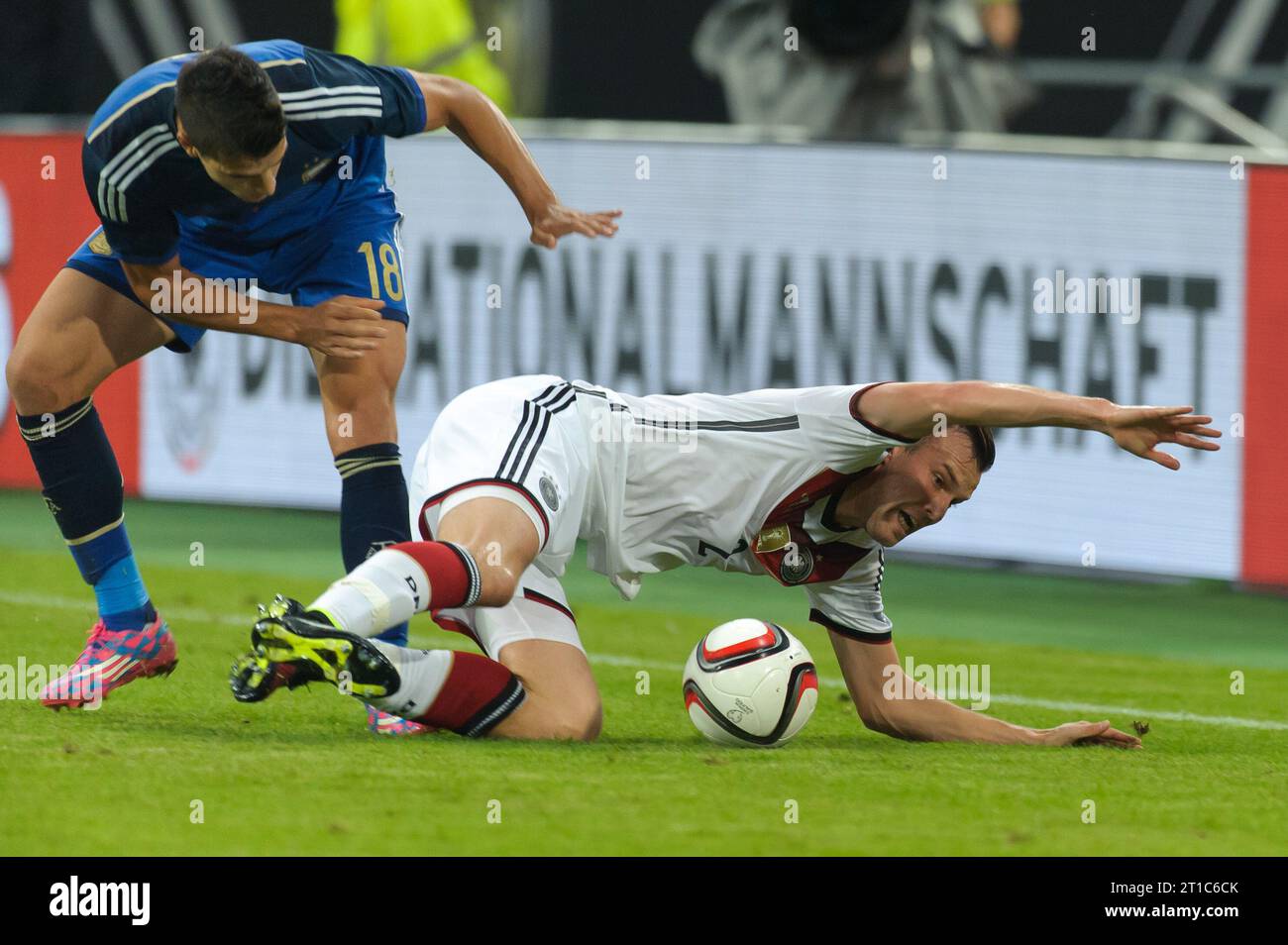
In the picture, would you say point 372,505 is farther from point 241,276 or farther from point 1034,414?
point 1034,414

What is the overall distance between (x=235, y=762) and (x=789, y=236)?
18.6ft

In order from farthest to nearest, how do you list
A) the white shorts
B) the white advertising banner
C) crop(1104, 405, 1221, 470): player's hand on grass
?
the white advertising banner → the white shorts → crop(1104, 405, 1221, 470): player's hand on grass

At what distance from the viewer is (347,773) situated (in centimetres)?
523

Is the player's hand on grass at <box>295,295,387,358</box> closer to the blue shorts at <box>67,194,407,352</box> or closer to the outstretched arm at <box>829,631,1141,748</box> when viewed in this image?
the blue shorts at <box>67,194,407,352</box>

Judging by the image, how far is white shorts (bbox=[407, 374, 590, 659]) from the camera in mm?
5609

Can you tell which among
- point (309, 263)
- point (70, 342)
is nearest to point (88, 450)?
point (70, 342)

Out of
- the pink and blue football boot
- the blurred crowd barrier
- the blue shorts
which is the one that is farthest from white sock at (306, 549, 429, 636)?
the blurred crowd barrier

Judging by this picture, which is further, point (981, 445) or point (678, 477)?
point (678, 477)

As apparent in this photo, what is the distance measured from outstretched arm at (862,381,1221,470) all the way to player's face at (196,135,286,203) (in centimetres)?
165

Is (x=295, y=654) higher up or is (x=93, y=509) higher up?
(x=93, y=509)

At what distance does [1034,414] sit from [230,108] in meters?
2.09

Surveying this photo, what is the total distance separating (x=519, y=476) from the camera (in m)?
5.60

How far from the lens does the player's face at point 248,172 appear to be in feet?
17.7

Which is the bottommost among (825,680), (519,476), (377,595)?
(825,680)
